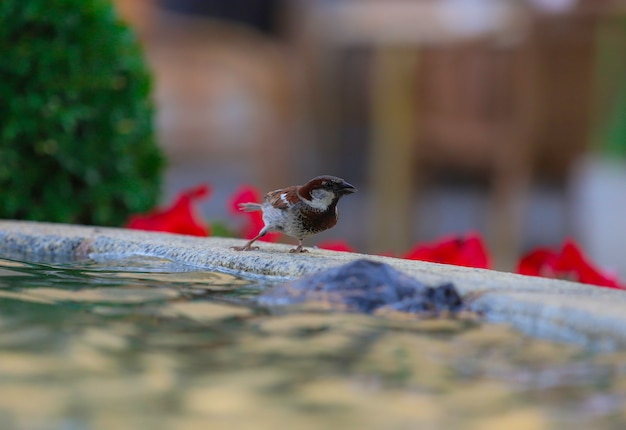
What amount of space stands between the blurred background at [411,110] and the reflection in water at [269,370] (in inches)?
203

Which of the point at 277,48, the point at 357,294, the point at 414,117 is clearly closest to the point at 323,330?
the point at 357,294

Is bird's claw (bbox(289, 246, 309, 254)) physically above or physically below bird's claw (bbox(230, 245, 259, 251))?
below

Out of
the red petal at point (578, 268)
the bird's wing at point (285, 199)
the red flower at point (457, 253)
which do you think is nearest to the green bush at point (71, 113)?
the bird's wing at point (285, 199)

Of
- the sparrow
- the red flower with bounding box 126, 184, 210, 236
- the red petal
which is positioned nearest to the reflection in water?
the sparrow

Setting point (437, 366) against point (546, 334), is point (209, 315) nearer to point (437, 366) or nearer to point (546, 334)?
point (437, 366)

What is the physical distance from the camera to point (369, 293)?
6.85 ft

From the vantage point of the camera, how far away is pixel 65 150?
13.0ft

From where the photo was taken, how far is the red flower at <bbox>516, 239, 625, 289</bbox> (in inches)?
123

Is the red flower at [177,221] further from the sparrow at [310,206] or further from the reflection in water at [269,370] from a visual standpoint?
the reflection in water at [269,370]

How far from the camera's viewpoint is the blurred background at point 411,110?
27.2ft

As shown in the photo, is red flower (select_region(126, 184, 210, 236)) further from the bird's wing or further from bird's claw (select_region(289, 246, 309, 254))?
bird's claw (select_region(289, 246, 309, 254))

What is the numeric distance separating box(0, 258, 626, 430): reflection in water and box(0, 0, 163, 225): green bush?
1.82 metres

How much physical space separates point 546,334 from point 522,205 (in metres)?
6.56

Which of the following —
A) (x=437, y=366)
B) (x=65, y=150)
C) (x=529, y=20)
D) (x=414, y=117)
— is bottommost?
(x=437, y=366)
